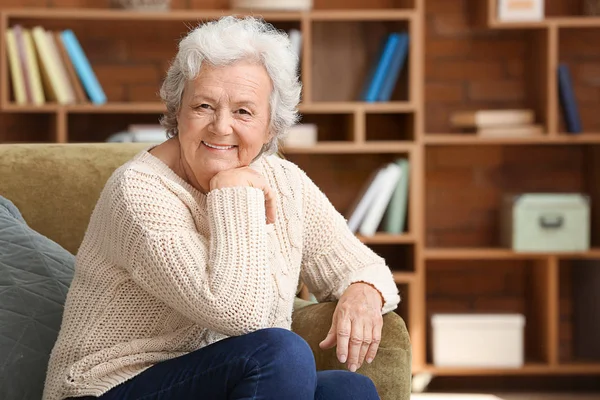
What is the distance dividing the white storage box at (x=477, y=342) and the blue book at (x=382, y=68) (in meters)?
0.84

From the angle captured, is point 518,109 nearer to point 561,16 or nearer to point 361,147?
point 561,16

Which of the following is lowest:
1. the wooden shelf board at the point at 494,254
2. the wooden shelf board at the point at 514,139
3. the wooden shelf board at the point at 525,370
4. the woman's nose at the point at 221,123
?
the wooden shelf board at the point at 525,370

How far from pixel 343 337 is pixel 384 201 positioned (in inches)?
67.7

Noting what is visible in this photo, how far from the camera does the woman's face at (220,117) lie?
172 centimetres

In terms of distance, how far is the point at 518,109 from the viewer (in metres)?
3.74

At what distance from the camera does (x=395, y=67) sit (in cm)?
348

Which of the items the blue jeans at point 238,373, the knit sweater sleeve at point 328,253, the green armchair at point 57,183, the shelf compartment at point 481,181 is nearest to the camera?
the blue jeans at point 238,373

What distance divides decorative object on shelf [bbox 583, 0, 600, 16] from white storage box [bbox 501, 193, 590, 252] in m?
0.68

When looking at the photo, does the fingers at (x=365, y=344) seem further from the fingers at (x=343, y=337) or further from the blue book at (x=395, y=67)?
the blue book at (x=395, y=67)

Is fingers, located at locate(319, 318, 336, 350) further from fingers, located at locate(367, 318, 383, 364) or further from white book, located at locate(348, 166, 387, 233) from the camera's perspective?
white book, located at locate(348, 166, 387, 233)

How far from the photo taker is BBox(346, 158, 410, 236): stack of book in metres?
3.44

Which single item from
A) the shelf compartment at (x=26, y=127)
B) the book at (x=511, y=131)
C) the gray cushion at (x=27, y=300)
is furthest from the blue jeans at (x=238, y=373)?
the shelf compartment at (x=26, y=127)

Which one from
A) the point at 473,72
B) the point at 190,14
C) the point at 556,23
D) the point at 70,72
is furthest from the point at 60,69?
the point at 556,23

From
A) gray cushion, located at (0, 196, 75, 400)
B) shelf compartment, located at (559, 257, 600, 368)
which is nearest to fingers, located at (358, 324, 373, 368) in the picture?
gray cushion, located at (0, 196, 75, 400)
